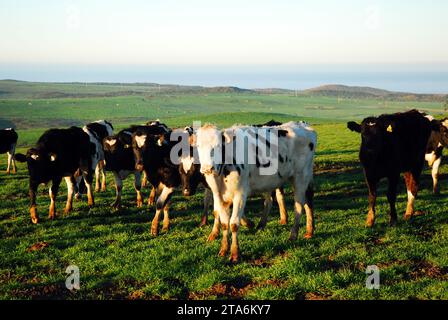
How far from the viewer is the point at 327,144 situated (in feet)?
103

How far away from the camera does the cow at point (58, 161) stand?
42.8 ft

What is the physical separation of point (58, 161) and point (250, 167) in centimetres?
734

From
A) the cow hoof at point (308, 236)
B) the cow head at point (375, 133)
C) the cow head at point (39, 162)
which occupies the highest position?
the cow head at point (375, 133)

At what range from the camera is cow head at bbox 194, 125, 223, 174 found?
8.31 metres

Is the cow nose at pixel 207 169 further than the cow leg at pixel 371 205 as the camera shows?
No

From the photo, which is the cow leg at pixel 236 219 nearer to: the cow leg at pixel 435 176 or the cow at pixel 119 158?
the cow at pixel 119 158

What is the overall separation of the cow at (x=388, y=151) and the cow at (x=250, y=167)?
66.9 inches

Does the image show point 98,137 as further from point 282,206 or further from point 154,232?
point 282,206

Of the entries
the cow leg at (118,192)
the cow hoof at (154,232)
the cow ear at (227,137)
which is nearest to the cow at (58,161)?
the cow leg at (118,192)

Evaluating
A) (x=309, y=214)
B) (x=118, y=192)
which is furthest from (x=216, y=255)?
(x=118, y=192)

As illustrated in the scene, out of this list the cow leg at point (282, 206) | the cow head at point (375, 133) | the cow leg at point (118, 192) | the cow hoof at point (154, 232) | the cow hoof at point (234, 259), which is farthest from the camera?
the cow leg at point (118, 192)

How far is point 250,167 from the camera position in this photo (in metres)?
9.02
